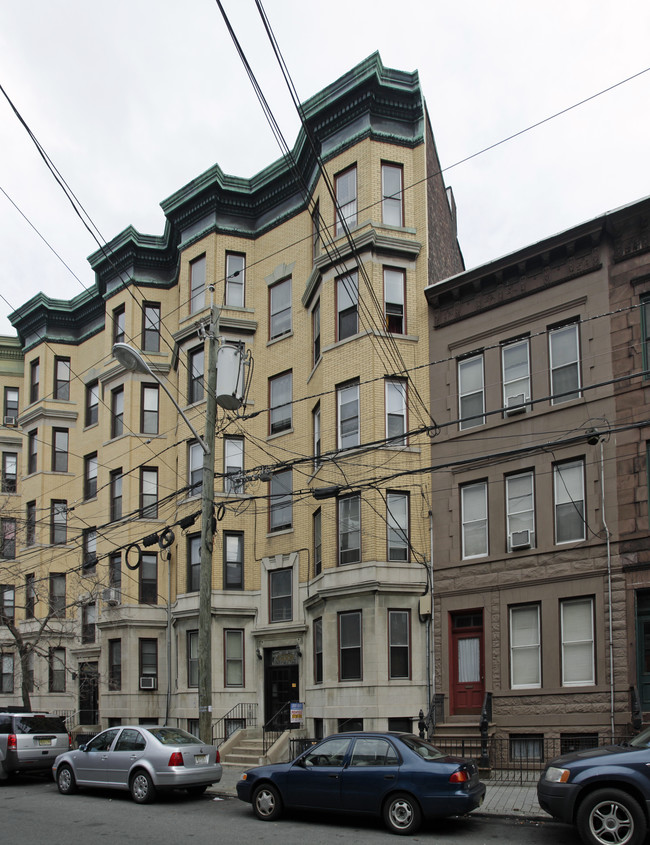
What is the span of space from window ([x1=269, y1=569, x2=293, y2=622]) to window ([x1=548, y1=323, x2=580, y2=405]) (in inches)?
410

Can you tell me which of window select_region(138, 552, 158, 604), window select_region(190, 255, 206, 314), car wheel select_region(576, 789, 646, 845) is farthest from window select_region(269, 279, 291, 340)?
car wheel select_region(576, 789, 646, 845)

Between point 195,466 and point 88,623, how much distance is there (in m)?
9.09

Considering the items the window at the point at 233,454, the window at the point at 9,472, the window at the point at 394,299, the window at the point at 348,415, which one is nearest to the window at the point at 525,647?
the window at the point at 348,415

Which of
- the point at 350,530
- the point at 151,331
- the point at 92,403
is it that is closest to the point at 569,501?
the point at 350,530

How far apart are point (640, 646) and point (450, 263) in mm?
15409

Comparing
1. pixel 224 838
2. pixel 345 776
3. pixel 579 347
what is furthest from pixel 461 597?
pixel 224 838

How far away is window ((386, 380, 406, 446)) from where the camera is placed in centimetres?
2416

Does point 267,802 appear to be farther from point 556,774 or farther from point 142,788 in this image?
point 556,774

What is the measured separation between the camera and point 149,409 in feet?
109

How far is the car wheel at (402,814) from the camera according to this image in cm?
1300

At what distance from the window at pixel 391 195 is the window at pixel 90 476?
54.1 feet

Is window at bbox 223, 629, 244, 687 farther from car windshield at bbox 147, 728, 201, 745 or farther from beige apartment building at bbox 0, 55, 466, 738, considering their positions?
car windshield at bbox 147, 728, 201, 745

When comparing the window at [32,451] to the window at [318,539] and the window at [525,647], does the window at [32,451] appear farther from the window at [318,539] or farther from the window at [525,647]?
the window at [525,647]

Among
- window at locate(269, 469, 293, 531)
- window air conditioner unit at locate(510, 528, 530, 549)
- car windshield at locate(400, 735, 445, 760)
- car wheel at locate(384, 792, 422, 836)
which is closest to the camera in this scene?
car wheel at locate(384, 792, 422, 836)
